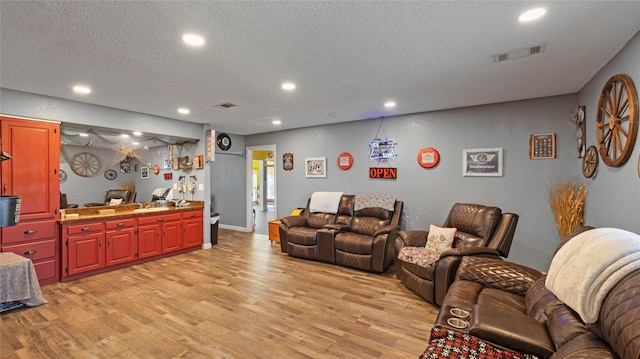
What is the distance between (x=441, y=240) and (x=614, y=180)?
5.48 feet

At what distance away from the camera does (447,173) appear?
14.2ft

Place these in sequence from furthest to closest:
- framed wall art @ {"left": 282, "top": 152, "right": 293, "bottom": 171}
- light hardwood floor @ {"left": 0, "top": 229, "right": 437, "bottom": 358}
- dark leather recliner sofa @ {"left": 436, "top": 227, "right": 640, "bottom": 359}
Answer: framed wall art @ {"left": 282, "top": 152, "right": 293, "bottom": 171}
light hardwood floor @ {"left": 0, "top": 229, "right": 437, "bottom": 358}
dark leather recliner sofa @ {"left": 436, "top": 227, "right": 640, "bottom": 359}

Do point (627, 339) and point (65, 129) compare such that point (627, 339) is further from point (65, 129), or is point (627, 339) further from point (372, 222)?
point (65, 129)

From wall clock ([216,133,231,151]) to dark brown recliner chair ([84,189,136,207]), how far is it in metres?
2.03

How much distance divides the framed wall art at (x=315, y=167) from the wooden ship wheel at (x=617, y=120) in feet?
12.8

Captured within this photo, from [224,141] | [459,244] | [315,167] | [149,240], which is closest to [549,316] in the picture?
[459,244]

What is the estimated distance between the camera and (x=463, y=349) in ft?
4.54

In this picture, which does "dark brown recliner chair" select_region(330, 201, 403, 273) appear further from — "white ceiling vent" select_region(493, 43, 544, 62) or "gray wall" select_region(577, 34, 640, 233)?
"white ceiling vent" select_region(493, 43, 544, 62)

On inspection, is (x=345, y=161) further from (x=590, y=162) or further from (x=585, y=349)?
(x=585, y=349)

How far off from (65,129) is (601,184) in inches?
257

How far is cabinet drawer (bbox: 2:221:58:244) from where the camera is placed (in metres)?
3.17

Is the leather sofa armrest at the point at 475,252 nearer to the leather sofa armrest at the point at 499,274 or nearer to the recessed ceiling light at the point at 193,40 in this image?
the leather sofa armrest at the point at 499,274

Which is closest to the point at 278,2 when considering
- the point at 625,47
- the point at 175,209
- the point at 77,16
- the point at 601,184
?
the point at 77,16

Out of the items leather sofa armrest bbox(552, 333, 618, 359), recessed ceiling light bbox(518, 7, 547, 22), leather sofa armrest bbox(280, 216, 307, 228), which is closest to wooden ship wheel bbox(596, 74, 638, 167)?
recessed ceiling light bbox(518, 7, 547, 22)
